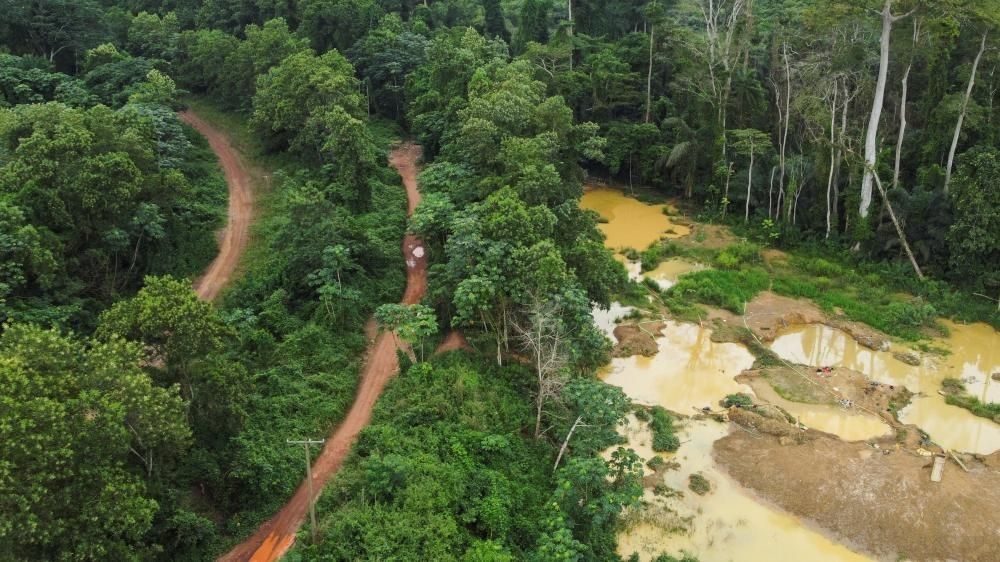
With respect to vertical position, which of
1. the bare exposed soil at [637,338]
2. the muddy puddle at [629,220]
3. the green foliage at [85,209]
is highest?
the green foliage at [85,209]

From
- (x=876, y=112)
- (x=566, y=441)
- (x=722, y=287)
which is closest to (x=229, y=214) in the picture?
(x=566, y=441)

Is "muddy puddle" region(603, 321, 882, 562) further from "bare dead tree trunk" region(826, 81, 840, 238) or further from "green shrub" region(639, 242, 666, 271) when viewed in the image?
"bare dead tree trunk" region(826, 81, 840, 238)

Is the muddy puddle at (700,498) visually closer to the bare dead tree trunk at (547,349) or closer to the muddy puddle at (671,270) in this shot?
the bare dead tree trunk at (547,349)

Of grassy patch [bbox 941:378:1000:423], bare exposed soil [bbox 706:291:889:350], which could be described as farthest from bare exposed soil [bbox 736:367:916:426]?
bare exposed soil [bbox 706:291:889:350]

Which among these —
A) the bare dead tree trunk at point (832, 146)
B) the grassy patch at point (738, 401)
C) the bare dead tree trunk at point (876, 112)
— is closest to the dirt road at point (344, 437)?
the grassy patch at point (738, 401)

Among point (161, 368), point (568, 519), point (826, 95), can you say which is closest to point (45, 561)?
point (161, 368)

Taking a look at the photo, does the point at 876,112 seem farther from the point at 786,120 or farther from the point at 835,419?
the point at 835,419

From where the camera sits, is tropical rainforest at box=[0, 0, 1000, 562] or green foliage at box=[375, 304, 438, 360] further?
green foliage at box=[375, 304, 438, 360]
